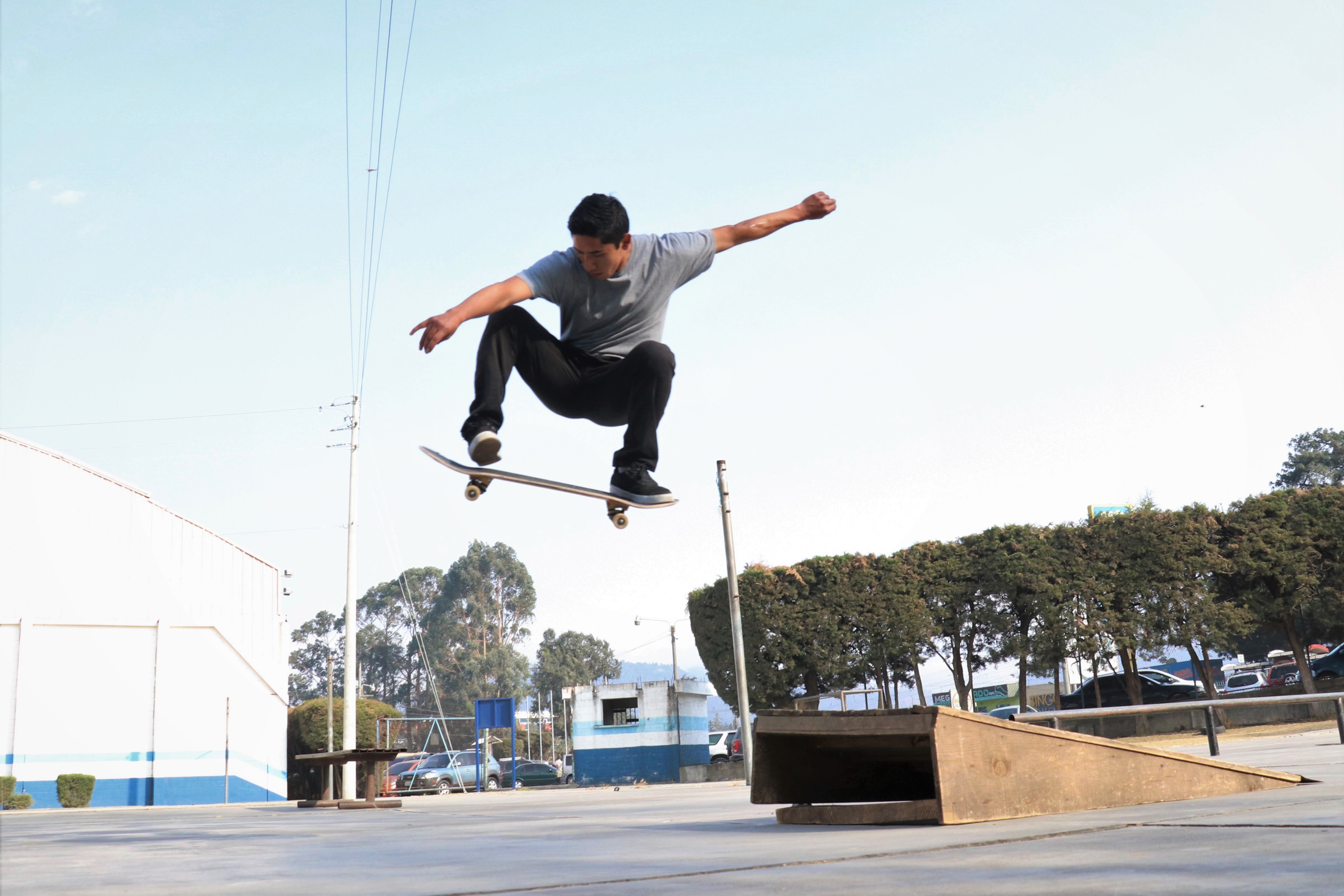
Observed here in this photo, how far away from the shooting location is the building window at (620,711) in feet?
115

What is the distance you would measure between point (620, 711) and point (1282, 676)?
23352 mm

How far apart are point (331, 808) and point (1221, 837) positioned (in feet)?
48.2

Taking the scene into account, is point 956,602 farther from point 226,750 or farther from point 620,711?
point 226,750

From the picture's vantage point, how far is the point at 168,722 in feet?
96.2

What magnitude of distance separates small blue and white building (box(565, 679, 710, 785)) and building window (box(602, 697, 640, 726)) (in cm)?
2

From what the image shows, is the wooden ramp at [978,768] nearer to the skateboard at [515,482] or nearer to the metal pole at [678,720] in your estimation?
the skateboard at [515,482]

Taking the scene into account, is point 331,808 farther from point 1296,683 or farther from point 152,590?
point 1296,683

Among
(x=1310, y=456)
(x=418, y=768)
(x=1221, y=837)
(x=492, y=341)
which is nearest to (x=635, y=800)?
(x=492, y=341)

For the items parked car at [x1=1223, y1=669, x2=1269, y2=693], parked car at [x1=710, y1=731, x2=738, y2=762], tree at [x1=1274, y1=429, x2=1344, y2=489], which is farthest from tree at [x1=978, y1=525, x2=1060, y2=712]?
tree at [x1=1274, y1=429, x2=1344, y2=489]

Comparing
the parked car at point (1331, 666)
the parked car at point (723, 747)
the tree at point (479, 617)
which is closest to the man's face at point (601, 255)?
the parked car at point (1331, 666)

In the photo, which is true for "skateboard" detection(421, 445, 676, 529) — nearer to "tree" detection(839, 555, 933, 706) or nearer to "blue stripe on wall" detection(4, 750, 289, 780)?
"tree" detection(839, 555, 933, 706)

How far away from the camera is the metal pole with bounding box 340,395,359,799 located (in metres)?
25.8

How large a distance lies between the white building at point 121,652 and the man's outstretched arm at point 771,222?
95.0ft

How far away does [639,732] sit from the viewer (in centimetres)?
3412
